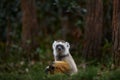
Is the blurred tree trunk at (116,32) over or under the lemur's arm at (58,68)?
over

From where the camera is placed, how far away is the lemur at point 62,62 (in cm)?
1007

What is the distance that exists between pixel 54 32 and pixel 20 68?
494 inches

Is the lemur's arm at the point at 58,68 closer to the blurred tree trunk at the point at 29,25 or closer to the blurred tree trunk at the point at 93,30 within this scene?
the blurred tree trunk at the point at 93,30

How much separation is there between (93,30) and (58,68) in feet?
11.8

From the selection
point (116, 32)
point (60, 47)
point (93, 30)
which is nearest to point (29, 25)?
point (93, 30)

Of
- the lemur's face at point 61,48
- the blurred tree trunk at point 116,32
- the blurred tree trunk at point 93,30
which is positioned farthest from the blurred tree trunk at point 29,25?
the blurred tree trunk at point 116,32

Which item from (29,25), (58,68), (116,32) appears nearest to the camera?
(116,32)

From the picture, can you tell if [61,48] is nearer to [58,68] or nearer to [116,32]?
[58,68]

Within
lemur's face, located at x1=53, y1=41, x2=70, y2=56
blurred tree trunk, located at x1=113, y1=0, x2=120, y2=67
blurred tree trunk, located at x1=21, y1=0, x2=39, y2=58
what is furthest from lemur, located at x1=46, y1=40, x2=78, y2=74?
blurred tree trunk, located at x1=21, y1=0, x2=39, y2=58

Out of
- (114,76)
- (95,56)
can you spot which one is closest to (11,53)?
(95,56)

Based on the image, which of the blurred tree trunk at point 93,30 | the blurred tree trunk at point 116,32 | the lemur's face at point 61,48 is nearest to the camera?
the blurred tree trunk at point 116,32

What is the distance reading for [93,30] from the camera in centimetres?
1332

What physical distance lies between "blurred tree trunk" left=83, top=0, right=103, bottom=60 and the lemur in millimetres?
2358

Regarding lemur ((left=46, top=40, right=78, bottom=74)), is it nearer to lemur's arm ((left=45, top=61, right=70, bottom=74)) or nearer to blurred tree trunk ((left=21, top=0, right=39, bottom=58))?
lemur's arm ((left=45, top=61, right=70, bottom=74))
